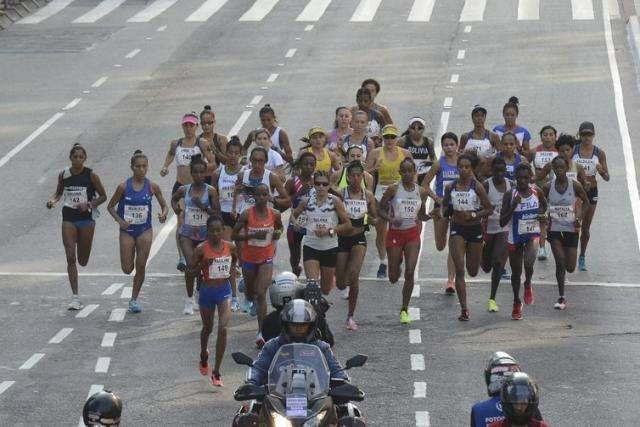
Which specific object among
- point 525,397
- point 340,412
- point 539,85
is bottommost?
point 539,85

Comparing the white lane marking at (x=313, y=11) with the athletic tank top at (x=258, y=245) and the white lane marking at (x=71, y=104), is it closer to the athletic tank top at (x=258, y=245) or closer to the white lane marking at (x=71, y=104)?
the white lane marking at (x=71, y=104)

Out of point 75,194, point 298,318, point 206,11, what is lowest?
point 206,11

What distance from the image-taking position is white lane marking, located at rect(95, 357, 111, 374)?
15.9m

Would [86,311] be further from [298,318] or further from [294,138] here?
[294,138]

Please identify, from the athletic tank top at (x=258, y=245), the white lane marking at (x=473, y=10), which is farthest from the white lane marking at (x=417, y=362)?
the white lane marking at (x=473, y=10)

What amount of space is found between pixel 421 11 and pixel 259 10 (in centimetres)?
457

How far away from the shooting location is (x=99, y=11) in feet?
149

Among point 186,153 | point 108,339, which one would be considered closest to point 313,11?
point 186,153

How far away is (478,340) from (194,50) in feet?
74.7

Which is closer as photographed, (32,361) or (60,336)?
(32,361)

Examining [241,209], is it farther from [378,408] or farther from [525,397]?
[525,397]

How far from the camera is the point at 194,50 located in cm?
3891

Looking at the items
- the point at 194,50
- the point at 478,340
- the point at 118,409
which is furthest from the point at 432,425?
the point at 194,50

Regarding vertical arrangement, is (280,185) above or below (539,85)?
above
